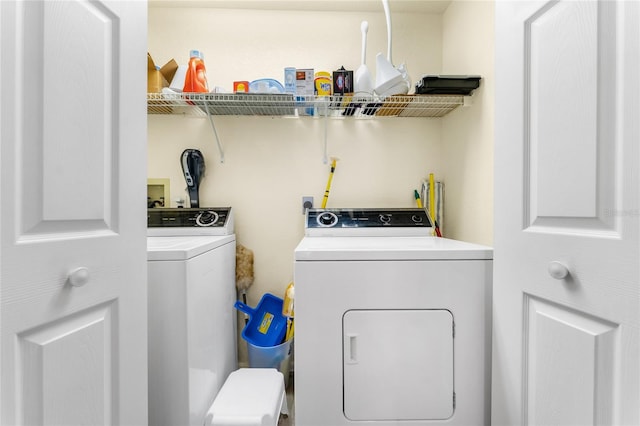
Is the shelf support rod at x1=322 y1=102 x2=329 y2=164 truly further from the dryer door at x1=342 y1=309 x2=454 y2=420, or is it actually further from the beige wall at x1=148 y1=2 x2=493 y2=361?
the dryer door at x1=342 y1=309 x2=454 y2=420

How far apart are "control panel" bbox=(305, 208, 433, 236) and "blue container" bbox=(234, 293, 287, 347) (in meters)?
0.56

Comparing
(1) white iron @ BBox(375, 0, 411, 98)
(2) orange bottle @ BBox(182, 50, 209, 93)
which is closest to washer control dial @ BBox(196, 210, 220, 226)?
(2) orange bottle @ BBox(182, 50, 209, 93)

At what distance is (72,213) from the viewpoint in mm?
711

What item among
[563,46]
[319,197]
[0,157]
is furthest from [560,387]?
[319,197]

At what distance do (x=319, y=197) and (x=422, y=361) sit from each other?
1253mm

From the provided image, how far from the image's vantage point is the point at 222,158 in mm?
2127

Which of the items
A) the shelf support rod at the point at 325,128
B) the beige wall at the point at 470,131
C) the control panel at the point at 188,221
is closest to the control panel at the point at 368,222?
the beige wall at the point at 470,131

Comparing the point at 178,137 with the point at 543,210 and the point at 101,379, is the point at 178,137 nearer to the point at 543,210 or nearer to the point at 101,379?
the point at 101,379


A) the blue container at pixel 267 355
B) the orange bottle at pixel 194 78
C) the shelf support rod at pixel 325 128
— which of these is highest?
the orange bottle at pixel 194 78

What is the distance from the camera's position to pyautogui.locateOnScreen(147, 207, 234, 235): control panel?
1.90 metres

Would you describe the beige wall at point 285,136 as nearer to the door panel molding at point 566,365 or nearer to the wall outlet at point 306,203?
the wall outlet at point 306,203

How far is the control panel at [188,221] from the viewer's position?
190 centimetres

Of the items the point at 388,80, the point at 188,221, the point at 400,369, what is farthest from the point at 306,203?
the point at 400,369

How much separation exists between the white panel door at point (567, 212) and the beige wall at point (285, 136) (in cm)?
112
